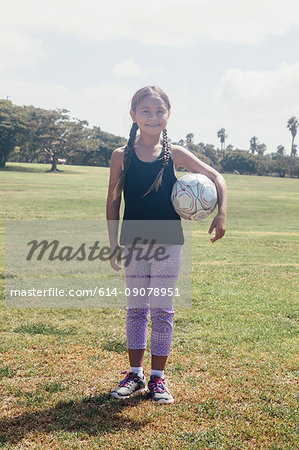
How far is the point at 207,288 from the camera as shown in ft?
22.2

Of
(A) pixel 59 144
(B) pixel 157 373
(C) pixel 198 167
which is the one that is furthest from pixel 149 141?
(A) pixel 59 144

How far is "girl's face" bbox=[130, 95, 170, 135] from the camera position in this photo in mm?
3447

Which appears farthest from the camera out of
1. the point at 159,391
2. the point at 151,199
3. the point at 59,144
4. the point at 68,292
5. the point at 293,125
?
the point at 293,125

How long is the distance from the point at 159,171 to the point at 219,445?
191 centimetres

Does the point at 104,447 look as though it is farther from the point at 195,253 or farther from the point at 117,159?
the point at 195,253

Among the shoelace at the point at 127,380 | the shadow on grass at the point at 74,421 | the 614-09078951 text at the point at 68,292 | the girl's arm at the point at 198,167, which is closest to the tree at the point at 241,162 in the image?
the 614-09078951 text at the point at 68,292

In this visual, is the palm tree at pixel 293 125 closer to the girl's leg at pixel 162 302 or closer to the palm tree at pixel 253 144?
the palm tree at pixel 253 144

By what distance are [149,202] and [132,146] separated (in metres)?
0.47

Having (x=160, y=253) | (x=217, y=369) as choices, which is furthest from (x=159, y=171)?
(x=217, y=369)

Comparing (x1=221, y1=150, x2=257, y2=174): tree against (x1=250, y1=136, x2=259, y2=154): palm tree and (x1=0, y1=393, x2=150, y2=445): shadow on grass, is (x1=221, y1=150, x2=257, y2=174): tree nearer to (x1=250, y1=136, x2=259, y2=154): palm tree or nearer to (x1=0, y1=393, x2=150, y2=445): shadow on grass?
A: (x1=250, y1=136, x2=259, y2=154): palm tree

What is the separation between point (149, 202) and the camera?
3.40m

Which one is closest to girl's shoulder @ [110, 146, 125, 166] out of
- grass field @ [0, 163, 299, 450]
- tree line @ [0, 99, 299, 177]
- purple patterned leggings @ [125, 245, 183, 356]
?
purple patterned leggings @ [125, 245, 183, 356]

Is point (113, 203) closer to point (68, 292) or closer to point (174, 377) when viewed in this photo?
point (174, 377)

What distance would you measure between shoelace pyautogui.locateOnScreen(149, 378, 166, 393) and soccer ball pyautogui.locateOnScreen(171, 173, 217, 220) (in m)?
1.27
